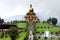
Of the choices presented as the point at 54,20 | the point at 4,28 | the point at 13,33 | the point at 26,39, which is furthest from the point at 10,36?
the point at 54,20

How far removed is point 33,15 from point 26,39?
30335 mm

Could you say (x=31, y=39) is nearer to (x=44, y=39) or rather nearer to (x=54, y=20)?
(x=44, y=39)

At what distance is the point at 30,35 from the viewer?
5303 centimetres

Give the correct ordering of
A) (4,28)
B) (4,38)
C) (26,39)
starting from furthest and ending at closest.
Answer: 1. (4,28)
2. (4,38)
3. (26,39)

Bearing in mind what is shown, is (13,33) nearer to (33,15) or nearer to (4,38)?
(4,38)

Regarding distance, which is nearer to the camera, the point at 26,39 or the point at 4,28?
the point at 26,39

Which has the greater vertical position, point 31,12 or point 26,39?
point 31,12

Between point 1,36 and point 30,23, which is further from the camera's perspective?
point 30,23

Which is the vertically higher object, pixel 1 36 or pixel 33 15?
pixel 33 15

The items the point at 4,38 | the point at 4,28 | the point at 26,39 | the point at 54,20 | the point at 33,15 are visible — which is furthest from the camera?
the point at 54,20

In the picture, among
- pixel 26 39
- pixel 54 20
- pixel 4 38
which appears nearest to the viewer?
pixel 26 39

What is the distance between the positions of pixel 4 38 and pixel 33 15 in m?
24.1

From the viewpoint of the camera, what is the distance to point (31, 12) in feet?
261

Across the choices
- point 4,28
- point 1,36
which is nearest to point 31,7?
point 4,28
